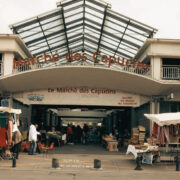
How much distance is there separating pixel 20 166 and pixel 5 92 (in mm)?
9327

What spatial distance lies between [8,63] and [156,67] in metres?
9.53

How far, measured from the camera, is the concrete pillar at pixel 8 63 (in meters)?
23.0

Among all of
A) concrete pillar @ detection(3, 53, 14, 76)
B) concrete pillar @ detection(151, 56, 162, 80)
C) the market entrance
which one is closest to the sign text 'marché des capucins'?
concrete pillar @ detection(3, 53, 14, 76)

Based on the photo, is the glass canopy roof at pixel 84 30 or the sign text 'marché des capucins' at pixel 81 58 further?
the glass canopy roof at pixel 84 30

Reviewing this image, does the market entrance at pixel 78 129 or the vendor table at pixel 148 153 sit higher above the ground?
the market entrance at pixel 78 129

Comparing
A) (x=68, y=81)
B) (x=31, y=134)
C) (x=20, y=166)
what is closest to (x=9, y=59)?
(x=68, y=81)

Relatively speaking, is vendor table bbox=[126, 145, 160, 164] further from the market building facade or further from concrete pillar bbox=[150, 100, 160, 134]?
concrete pillar bbox=[150, 100, 160, 134]

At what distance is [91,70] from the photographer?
21016 mm

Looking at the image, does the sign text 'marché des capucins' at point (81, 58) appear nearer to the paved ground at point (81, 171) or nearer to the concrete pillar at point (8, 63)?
the concrete pillar at point (8, 63)

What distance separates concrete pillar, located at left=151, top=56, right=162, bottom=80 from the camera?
932 inches

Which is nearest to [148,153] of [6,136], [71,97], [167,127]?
[167,127]

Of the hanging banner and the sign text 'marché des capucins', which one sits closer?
the sign text 'marché des capucins'

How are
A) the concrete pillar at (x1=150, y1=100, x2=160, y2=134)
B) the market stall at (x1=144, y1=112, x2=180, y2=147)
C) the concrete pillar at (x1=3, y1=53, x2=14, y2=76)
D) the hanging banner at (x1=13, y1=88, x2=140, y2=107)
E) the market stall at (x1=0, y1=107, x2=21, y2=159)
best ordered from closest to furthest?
1. the market stall at (x1=144, y1=112, x2=180, y2=147)
2. the market stall at (x1=0, y1=107, x2=21, y2=159)
3. the concrete pillar at (x1=3, y1=53, x2=14, y2=76)
4. the hanging banner at (x1=13, y1=88, x2=140, y2=107)
5. the concrete pillar at (x1=150, y1=100, x2=160, y2=134)

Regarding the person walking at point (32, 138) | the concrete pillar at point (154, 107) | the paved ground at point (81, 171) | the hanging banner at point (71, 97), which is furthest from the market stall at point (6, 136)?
the concrete pillar at point (154, 107)
